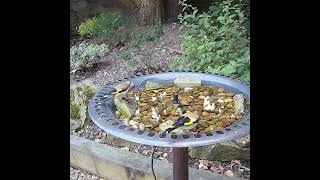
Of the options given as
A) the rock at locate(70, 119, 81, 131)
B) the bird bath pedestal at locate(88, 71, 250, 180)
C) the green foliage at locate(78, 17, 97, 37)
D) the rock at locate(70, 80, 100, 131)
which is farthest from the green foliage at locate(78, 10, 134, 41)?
the bird bath pedestal at locate(88, 71, 250, 180)

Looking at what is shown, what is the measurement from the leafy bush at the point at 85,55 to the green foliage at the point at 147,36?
13.9 inches

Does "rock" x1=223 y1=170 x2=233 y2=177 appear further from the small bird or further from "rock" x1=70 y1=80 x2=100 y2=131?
"rock" x1=70 y1=80 x2=100 y2=131

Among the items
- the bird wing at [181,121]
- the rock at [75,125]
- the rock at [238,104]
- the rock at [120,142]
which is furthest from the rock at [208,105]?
the rock at [75,125]

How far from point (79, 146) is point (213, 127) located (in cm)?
156

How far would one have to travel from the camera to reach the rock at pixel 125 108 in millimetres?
1539

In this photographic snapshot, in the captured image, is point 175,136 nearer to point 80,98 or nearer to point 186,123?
point 186,123

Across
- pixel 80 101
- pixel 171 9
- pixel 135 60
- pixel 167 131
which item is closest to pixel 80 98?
pixel 80 101

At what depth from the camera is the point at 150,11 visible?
5012 mm

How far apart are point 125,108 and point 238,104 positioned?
0.44m

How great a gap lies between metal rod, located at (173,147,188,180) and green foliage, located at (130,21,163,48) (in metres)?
2.84

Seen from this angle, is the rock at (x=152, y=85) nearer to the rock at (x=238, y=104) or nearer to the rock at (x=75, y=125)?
the rock at (x=238, y=104)
